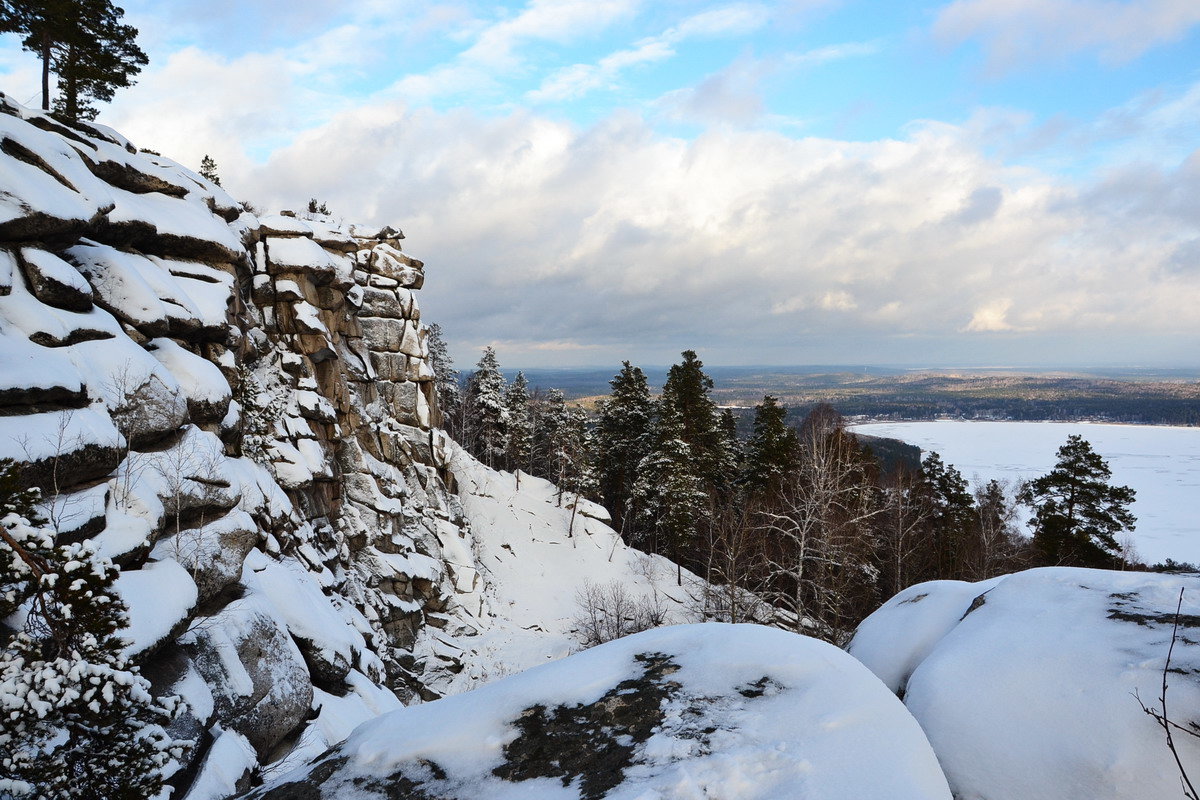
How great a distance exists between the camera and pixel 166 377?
945 centimetres

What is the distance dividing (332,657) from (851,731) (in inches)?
366

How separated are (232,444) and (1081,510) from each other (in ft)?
99.8

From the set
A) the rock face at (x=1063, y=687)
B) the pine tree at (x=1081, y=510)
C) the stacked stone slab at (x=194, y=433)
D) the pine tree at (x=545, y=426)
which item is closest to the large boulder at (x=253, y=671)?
the stacked stone slab at (x=194, y=433)

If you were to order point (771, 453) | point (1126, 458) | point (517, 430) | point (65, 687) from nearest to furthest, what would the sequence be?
point (65, 687)
point (771, 453)
point (517, 430)
point (1126, 458)

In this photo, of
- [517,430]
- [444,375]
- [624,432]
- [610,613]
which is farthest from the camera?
[444,375]

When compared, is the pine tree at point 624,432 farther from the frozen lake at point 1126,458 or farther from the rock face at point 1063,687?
the rock face at point 1063,687

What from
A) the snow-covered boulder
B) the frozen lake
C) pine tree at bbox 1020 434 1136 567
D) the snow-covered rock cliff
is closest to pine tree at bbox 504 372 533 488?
the snow-covered rock cliff

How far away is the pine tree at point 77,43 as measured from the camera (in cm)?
1742

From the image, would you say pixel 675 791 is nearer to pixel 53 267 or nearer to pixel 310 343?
pixel 53 267

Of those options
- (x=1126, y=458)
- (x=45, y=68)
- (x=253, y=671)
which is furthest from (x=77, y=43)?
(x=1126, y=458)

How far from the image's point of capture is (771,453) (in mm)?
31828

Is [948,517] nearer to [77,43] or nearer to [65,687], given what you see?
[65,687]

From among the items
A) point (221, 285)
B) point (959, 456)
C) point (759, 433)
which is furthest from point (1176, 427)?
point (221, 285)

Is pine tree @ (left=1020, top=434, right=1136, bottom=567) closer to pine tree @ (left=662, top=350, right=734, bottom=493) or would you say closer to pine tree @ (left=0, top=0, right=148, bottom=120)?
pine tree @ (left=662, top=350, right=734, bottom=493)
